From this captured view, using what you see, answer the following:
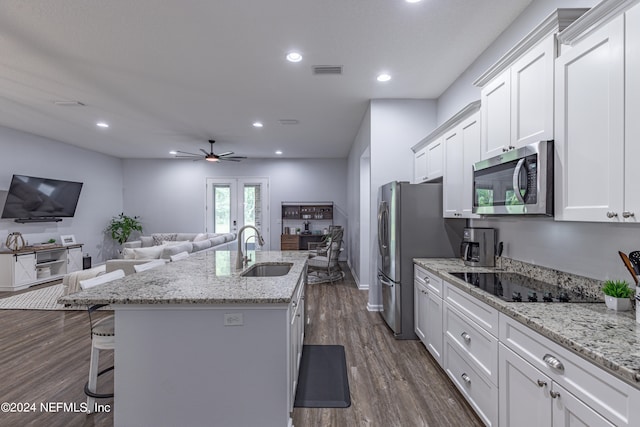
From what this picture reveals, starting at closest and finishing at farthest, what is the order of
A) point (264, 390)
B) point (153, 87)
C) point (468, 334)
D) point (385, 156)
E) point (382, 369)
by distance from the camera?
point (264, 390)
point (468, 334)
point (382, 369)
point (153, 87)
point (385, 156)

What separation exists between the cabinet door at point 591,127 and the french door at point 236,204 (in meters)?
7.39

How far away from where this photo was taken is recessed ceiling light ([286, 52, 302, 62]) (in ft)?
9.57

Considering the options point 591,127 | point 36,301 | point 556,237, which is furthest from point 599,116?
point 36,301

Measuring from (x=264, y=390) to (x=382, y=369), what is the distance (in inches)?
52.6

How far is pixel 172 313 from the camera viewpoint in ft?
5.76

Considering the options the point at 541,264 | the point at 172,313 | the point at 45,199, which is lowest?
the point at 172,313

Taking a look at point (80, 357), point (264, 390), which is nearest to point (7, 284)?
point (80, 357)

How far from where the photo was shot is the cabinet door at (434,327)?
2.57 metres

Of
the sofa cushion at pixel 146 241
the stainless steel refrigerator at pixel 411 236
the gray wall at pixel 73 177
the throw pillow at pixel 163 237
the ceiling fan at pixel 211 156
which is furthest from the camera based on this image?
the throw pillow at pixel 163 237

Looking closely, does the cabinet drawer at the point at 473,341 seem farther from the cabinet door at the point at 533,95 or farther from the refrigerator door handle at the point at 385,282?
the cabinet door at the point at 533,95

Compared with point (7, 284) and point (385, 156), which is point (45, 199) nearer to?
point (7, 284)

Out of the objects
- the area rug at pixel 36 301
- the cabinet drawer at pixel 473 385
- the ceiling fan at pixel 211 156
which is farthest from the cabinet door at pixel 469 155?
the area rug at pixel 36 301

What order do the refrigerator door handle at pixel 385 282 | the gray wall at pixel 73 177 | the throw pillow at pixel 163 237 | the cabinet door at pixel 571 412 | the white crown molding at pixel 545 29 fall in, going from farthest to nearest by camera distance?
the throw pillow at pixel 163 237
the gray wall at pixel 73 177
the refrigerator door handle at pixel 385 282
the white crown molding at pixel 545 29
the cabinet door at pixel 571 412

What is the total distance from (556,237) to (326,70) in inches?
Answer: 103
